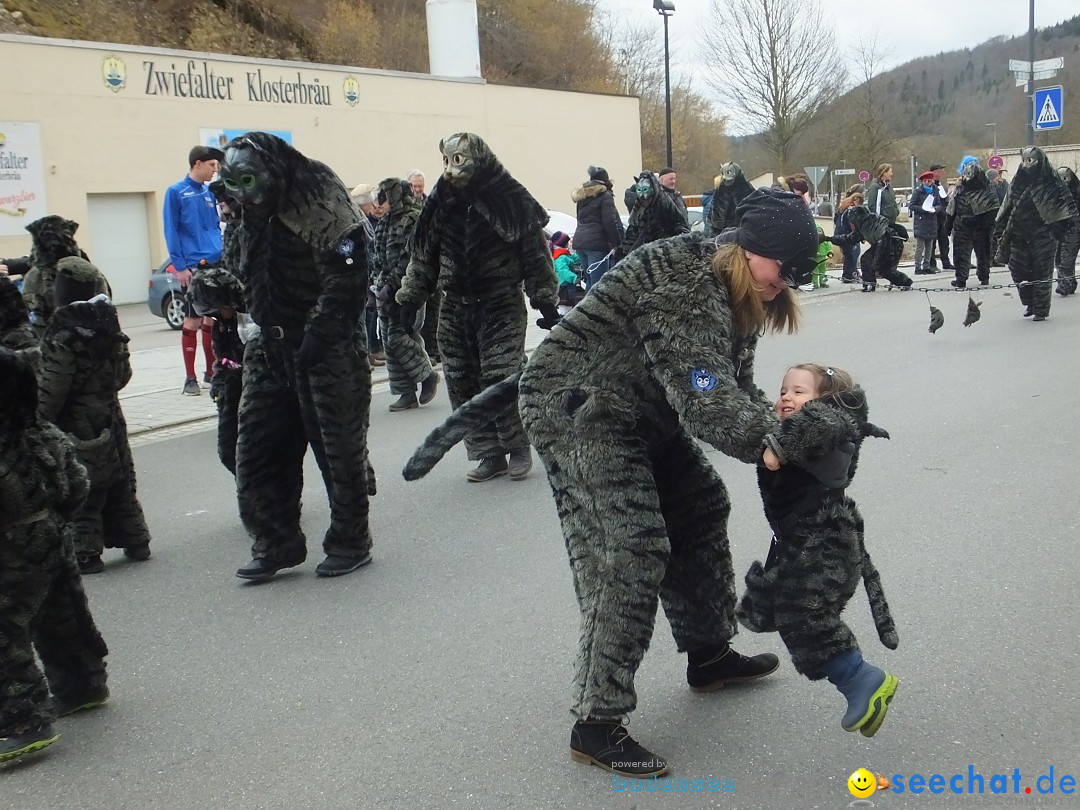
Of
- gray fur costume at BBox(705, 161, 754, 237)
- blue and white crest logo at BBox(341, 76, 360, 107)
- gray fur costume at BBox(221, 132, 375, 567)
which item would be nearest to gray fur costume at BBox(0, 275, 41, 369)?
gray fur costume at BBox(221, 132, 375, 567)

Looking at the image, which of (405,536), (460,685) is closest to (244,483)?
(405,536)

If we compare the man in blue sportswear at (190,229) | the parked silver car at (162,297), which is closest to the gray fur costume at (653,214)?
the man in blue sportswear at (190,229)

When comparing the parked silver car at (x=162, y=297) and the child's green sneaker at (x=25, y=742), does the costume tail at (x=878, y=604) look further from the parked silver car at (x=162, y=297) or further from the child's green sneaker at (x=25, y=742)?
the parked silver car at (x=162, y=297)

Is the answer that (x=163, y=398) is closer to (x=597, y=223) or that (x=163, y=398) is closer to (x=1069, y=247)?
(x=597, y=223)

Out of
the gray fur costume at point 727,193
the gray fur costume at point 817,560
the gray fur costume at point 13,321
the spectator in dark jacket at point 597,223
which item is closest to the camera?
the gray fur costume at point 817,560

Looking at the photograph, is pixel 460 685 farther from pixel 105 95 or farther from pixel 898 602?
pixel 105 95

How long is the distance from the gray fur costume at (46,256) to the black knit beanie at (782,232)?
14.0 feet

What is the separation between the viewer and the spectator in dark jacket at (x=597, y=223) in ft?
42.3

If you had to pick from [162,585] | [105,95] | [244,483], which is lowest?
[162,585]

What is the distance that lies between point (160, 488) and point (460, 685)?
3.99 meters

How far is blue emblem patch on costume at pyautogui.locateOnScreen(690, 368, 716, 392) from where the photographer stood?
2879mm

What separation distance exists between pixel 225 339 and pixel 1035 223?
968cm

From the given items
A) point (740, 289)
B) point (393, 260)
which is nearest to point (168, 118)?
point (393, 260)

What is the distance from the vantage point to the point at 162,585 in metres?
5.33
